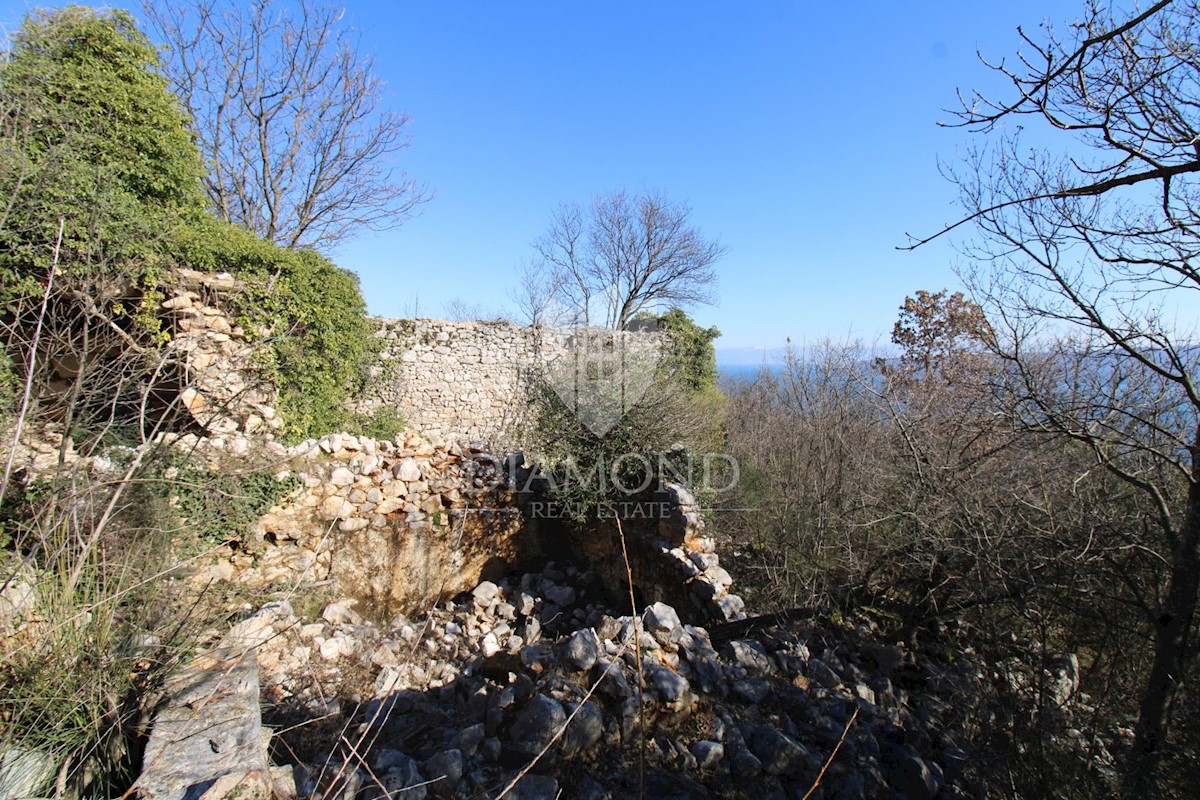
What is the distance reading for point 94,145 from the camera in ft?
19.2

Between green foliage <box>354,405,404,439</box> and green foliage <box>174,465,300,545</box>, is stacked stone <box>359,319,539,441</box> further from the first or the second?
green foliage <box>174,465,300,545</box>

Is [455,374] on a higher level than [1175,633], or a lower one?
higher

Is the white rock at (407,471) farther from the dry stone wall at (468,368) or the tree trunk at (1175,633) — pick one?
the tree trunk at (1175,633)

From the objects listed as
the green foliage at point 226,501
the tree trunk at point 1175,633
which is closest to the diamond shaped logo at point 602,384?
the green foliage at point 226,501

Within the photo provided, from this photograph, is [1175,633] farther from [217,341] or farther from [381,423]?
[381,423]

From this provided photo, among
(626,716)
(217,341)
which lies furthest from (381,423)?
(626,716)

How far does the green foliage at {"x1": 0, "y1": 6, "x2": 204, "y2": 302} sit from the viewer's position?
511 cm

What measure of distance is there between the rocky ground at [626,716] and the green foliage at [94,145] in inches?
177

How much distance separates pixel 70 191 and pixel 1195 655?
29.6 ft

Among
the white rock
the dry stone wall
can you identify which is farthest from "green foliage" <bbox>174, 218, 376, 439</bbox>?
the white rock

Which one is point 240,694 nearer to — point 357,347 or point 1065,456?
point 1065,456

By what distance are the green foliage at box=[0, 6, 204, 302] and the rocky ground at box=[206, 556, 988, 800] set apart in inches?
177

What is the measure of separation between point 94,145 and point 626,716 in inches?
314

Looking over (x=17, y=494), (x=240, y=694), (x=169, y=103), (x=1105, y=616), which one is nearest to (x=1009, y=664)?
(x=1105, y=616)
